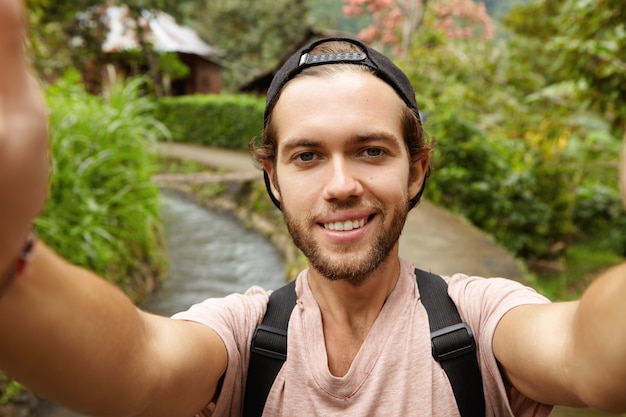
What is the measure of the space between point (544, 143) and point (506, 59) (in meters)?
4.94

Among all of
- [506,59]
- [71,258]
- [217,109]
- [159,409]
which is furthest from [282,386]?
[217,109]

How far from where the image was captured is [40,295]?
0.66 meters

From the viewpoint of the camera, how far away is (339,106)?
124 cm

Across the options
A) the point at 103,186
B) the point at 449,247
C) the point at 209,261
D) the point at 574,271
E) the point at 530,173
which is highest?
the point at 103,186

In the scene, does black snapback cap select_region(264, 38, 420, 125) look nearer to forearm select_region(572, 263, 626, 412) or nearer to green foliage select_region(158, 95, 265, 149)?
forearm select_region(572, 263, 626, 412)

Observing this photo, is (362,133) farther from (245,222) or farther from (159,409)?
(245,222)

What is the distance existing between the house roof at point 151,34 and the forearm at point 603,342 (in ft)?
60.3

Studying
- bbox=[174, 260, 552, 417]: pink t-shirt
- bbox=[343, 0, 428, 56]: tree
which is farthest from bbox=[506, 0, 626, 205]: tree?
bbox=[343, 0, 428, 56]: tree

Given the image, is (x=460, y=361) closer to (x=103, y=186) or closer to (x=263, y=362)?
(x=263, y=362)

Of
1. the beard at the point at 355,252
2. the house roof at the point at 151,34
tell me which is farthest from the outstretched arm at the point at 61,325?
the house roof at the point at 151,34

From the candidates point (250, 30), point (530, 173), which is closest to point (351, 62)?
point (530, 173)

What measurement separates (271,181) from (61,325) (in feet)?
2.92

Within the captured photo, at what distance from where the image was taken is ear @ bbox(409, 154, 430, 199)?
56.1 inches

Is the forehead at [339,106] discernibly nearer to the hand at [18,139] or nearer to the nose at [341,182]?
the nose at [341,182]
